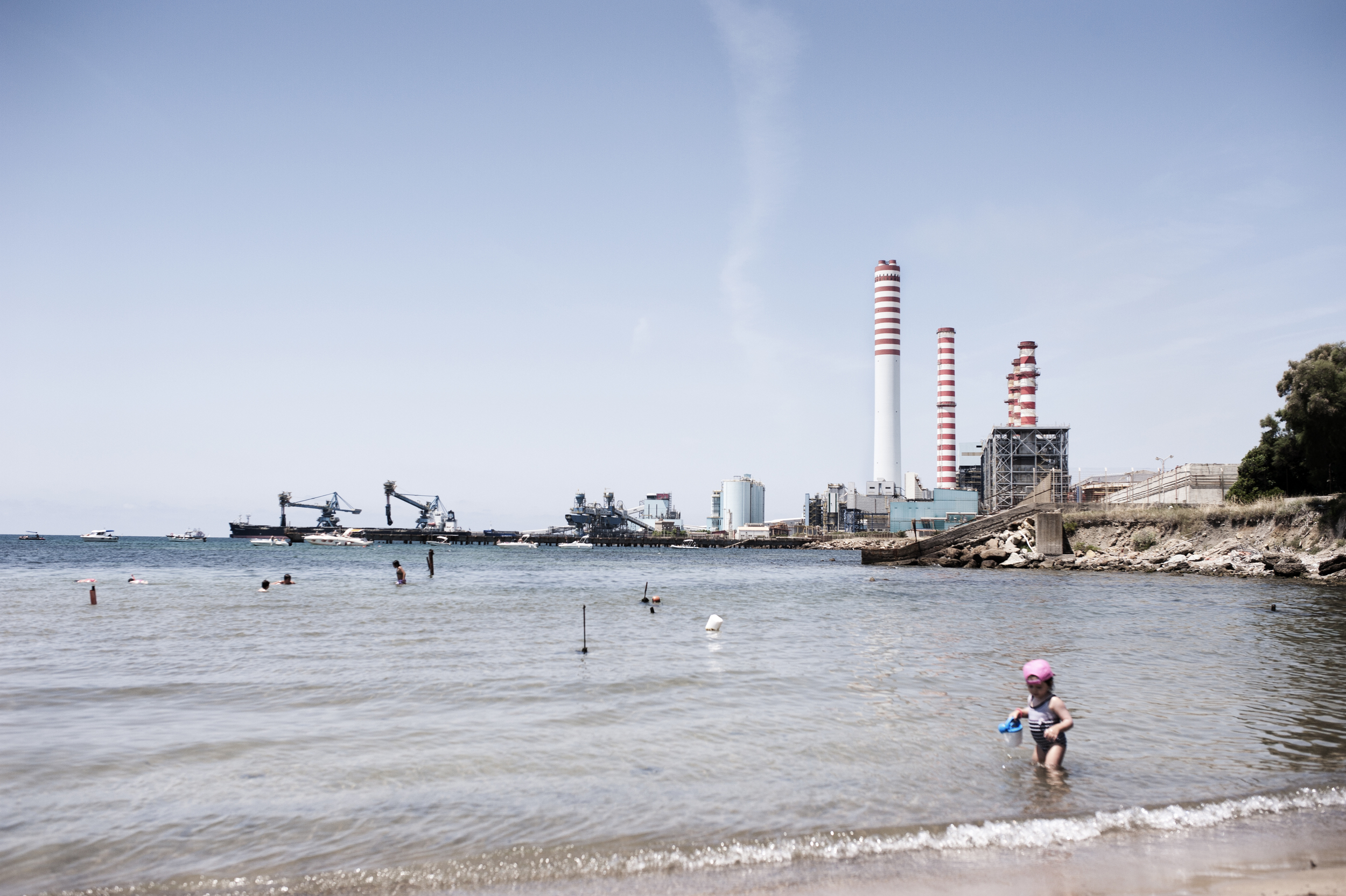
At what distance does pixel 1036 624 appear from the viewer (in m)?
20.3

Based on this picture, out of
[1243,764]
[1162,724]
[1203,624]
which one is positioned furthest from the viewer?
[1203,624]

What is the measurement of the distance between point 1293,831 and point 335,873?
22.9 ft

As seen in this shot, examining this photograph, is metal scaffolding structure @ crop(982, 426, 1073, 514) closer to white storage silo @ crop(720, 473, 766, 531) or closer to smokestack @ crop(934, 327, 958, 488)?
smokestack @ crop(934, 327, 958, 488)

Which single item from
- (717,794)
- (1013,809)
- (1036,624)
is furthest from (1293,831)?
(1036,624)

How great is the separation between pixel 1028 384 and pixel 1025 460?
10.7 m

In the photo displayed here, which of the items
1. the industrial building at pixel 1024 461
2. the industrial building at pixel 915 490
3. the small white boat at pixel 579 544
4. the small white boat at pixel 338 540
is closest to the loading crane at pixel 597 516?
the small white boat at pixel 579 544

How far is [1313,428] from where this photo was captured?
35312 millimetres

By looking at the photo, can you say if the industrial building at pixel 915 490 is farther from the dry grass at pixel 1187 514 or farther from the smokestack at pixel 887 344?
the dry grass at pixel 1187 514

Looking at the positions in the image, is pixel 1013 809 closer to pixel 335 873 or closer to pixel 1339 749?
pixel 1339 749

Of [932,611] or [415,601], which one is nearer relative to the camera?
[932,611]

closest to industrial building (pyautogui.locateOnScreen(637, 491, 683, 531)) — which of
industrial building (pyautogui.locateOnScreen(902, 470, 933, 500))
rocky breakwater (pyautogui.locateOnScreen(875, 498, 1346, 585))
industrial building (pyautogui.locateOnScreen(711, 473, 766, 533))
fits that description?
industrial building (pyautogui.locateOnScreen(711, 473, 766, 533))

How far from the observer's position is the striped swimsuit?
25.7 feet

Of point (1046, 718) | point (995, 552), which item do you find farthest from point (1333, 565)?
point (1046, 718)

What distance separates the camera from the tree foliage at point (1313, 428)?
3381cm
